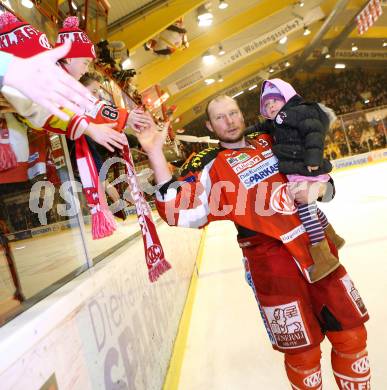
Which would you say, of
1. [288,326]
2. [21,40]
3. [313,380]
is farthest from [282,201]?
[21,40]

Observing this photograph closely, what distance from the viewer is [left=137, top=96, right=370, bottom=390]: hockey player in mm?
1460

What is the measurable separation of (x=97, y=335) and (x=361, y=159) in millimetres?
12005

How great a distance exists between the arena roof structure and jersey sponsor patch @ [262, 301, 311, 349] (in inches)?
210

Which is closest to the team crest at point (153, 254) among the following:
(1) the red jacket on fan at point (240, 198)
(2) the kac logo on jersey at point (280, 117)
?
(1) the red jacket on fan at point (240, 198)

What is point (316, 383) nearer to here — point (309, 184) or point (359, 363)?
point (359, 363)

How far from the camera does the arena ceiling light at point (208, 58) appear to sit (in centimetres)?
1009

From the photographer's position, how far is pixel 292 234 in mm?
1507

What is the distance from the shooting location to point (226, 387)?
80.4 inches

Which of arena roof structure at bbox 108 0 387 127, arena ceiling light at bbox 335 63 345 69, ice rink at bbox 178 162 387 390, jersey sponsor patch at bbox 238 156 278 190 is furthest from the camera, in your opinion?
arena ceiling light at bbox 335 63 345 69

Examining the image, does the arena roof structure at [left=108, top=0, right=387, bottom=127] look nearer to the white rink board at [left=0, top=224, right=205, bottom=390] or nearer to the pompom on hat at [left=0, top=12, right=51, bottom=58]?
the white rink board at [left=0, top=224, right=205, bottom=390]

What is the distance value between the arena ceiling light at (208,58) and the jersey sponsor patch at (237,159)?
912 cm

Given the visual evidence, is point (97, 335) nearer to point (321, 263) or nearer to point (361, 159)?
point (321, 263)

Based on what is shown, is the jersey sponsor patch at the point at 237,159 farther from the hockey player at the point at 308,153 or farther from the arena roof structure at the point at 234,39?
the arena roof structure at the point at 234,39

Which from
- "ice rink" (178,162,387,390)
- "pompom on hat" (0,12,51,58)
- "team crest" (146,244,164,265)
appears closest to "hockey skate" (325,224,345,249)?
"ice rink" (178,162,387,390)
